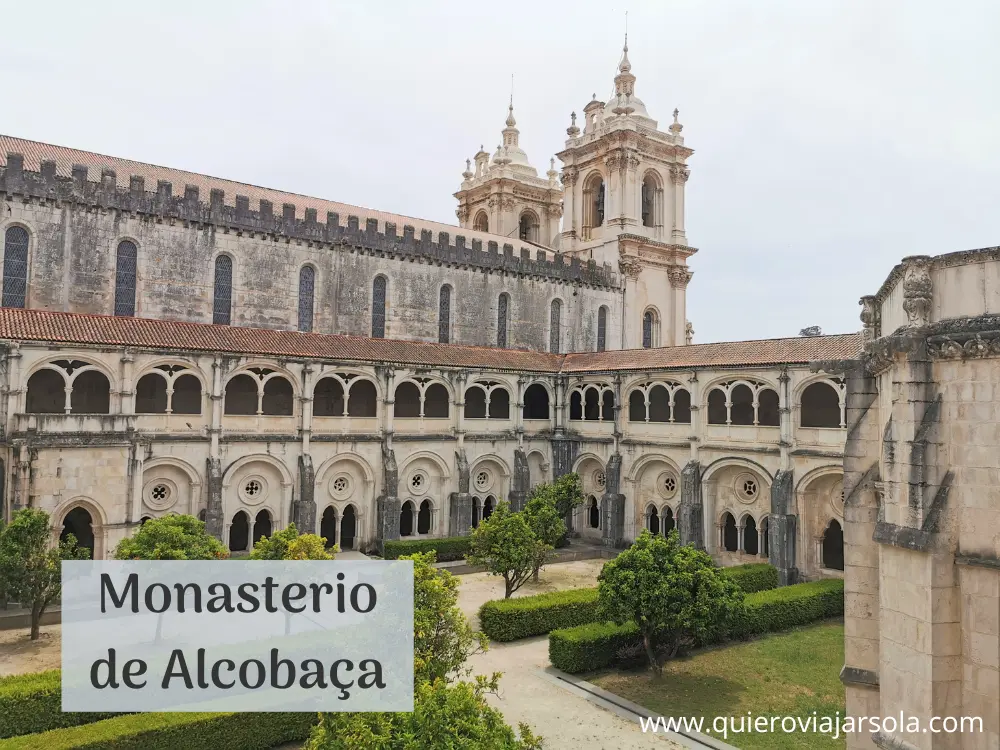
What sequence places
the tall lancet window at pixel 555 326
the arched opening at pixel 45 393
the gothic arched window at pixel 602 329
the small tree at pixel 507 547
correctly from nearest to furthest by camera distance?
the small tree at pixel 507 547, the arched opening at pixel 45 393, the tall lancet window at pixel 555 326, the gothic arched window at pixel 602 329

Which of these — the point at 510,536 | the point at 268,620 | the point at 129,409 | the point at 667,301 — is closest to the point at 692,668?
the point at 510,536

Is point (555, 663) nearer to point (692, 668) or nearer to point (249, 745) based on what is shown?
point (692, 668)

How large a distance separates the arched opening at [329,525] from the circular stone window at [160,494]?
640cm

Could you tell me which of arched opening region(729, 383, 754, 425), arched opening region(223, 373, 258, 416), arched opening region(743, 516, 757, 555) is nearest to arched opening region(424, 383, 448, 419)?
arched opening region(223, 373, 258, 416)

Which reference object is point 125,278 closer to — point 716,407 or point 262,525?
point 262,525

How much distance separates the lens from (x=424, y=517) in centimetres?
3403

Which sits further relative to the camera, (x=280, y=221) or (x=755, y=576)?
(x=280, y=221)

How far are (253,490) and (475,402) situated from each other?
455 inches

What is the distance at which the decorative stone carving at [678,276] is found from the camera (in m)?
47.0

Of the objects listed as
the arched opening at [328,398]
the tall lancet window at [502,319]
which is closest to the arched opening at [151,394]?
the arched opening at [328,398]

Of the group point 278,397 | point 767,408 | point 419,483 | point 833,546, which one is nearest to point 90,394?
point 278,397

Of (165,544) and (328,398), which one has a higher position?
(328,398)

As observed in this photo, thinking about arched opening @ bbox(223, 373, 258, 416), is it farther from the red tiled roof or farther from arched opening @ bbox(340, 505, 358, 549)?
arched opening @ bbox(340, 505, 358, 549)

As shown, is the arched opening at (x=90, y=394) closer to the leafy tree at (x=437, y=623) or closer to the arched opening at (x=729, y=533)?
the leafy tree at (x=437, y=623)
